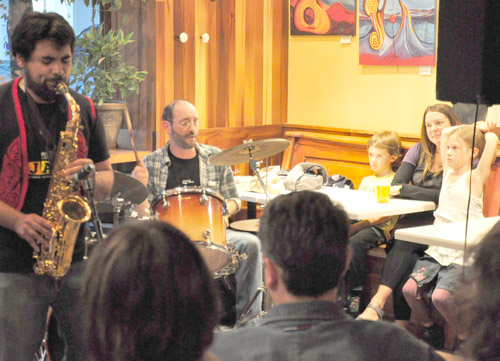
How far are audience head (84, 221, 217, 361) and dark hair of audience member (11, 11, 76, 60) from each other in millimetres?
1470

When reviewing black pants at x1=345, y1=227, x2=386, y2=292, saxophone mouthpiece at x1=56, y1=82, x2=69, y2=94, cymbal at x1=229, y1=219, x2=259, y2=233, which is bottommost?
black pants at x1=345, y1=227, x2=386, y2=292

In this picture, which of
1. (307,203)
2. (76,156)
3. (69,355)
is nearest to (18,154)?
(76,156)

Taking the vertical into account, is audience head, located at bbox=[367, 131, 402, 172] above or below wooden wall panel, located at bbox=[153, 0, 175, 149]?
Result: below

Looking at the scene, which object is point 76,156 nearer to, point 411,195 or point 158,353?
point 158,353

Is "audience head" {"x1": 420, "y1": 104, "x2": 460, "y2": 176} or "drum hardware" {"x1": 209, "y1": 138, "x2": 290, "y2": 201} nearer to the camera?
"drum hardware" {"x1": 209, "y1": 138, "x2": 290, "y2": 201}

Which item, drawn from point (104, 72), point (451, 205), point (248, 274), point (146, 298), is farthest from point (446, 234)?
point (146, 298)

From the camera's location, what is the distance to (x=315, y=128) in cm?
611

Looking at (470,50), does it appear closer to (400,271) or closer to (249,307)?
(400,271)

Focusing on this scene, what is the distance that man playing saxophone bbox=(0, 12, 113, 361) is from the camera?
2338 millimetres

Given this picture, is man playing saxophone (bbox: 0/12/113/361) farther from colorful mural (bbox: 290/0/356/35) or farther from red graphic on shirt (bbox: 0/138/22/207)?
colorful mural (bbox: 290/0/356/35)

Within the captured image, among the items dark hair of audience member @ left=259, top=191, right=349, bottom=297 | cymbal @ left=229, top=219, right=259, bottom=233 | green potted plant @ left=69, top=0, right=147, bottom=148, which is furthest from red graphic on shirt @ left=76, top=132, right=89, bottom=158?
green potted plant @ left=69, top=0, right=147, bottom=148

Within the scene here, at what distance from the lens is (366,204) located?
424 centimetres

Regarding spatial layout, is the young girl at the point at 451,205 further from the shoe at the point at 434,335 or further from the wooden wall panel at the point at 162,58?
the wooden wall panel at the point at 162,58

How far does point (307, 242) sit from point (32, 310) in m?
1.13
